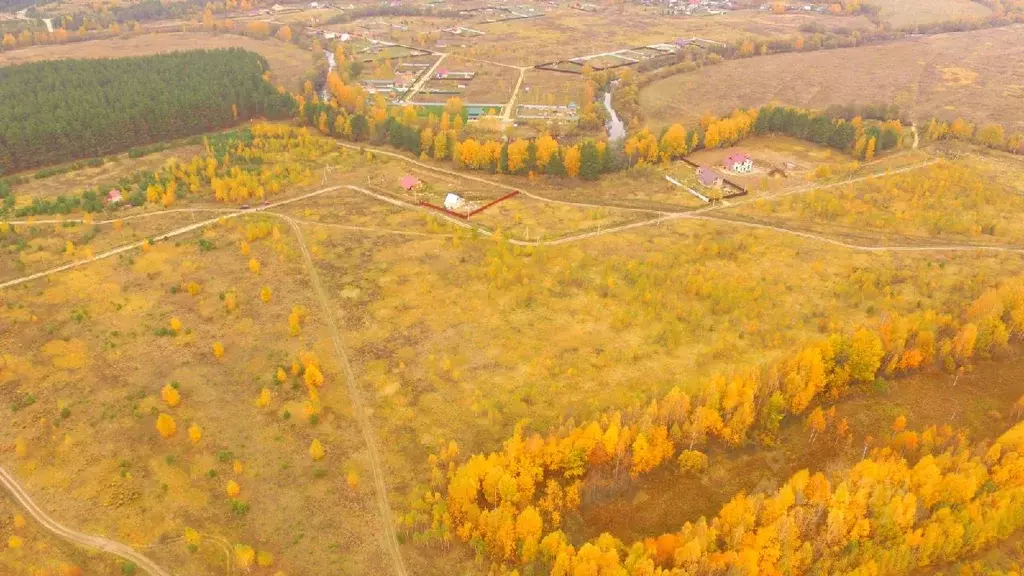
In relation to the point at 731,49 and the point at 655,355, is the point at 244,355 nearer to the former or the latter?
the point at 655,355

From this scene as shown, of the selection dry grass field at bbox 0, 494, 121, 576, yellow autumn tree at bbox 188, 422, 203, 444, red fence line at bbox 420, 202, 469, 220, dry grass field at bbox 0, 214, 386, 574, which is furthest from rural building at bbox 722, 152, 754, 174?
dry grass field at bbox 0, 494, 121, 576

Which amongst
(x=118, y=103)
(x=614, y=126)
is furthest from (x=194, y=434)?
(x=614, y=126)

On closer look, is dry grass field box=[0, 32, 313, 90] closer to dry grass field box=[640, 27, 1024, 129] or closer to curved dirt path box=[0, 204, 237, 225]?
curved dirt path box=[0, 204, 237, 225]

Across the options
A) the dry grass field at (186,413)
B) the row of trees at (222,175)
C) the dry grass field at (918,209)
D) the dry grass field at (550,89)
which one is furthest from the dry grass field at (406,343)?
the dry grass field at (550,89)

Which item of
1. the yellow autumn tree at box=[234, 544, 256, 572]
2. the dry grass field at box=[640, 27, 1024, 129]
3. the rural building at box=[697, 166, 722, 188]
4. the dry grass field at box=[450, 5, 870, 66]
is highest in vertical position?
the dry grass field at box=[450, 5, 870, 66]

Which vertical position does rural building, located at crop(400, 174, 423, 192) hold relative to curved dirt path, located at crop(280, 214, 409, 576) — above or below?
above

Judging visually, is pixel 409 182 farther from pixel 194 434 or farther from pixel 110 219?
pixel 194 434

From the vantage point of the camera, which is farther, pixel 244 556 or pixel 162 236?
pixel 162 236
